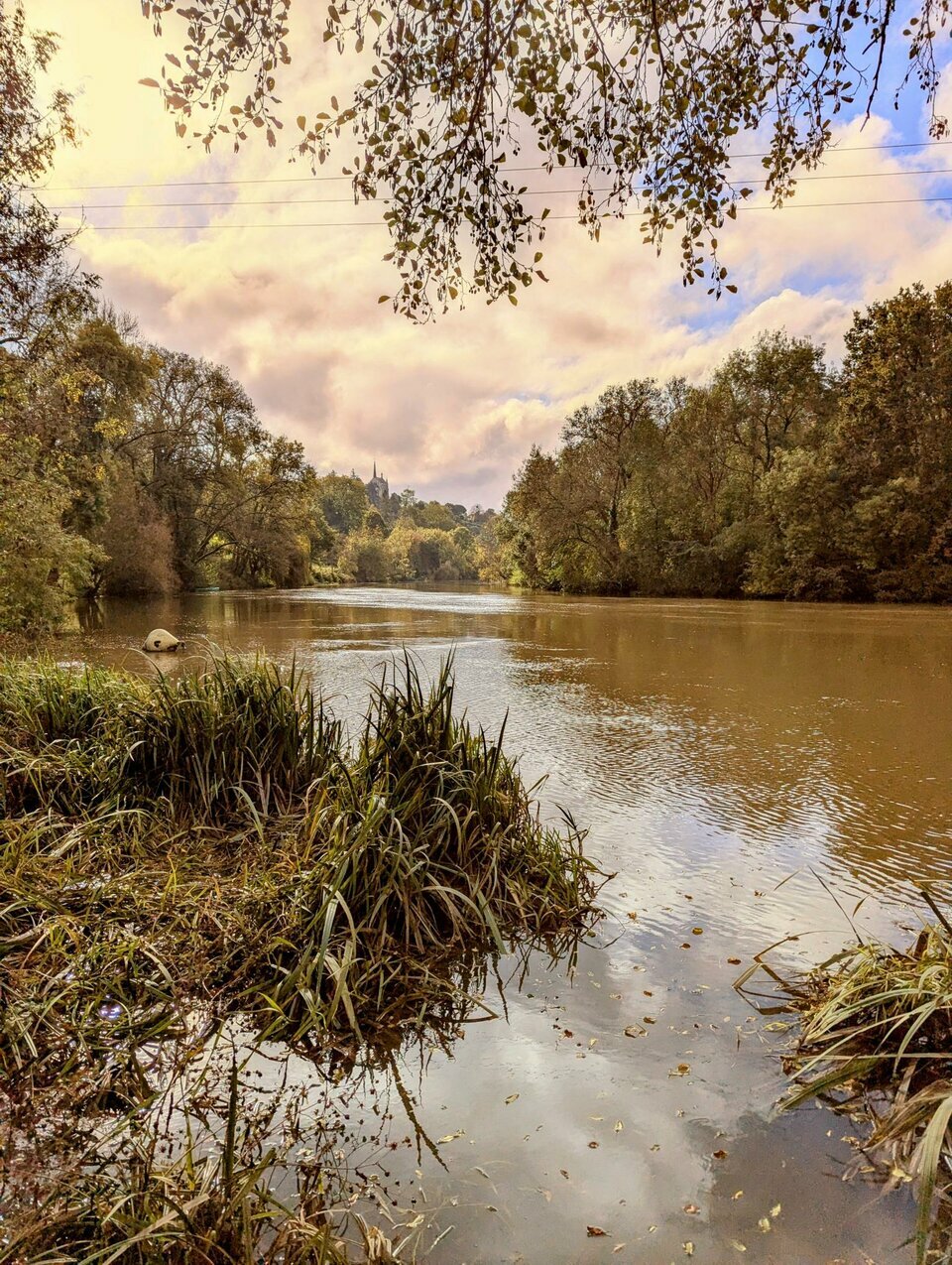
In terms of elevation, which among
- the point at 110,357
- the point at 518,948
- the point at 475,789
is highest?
the point at 110,357

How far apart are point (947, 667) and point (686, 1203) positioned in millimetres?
10382

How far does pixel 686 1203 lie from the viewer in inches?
64.7

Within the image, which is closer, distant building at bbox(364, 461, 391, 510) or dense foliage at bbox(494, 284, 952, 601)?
dense foliage at bbox(494, 284, 952, 601)

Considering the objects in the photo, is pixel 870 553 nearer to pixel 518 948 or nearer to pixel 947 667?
pixel 947 667

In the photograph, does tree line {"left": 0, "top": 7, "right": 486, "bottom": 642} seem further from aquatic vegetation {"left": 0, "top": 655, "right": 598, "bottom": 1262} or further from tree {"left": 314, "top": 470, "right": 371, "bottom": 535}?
tree {"left": 314, "top": 470, "right": 371, "bottom": 535}

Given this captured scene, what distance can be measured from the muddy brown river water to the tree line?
6.44 m

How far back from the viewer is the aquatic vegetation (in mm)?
1498

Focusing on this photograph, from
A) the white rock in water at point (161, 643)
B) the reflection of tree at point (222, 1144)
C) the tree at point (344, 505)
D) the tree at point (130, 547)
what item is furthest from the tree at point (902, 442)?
the tree at point (344, 505)

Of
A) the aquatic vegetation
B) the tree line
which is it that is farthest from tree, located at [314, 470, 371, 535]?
the aquatic vegetation

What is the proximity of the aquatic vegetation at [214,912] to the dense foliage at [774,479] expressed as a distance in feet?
79.3

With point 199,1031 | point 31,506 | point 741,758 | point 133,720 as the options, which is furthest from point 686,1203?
point 31,506

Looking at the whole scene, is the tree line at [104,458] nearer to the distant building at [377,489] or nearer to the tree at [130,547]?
the tree at [130,547]

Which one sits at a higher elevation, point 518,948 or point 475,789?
point 475,789

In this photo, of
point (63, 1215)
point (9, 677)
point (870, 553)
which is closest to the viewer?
point (63, 1215)
